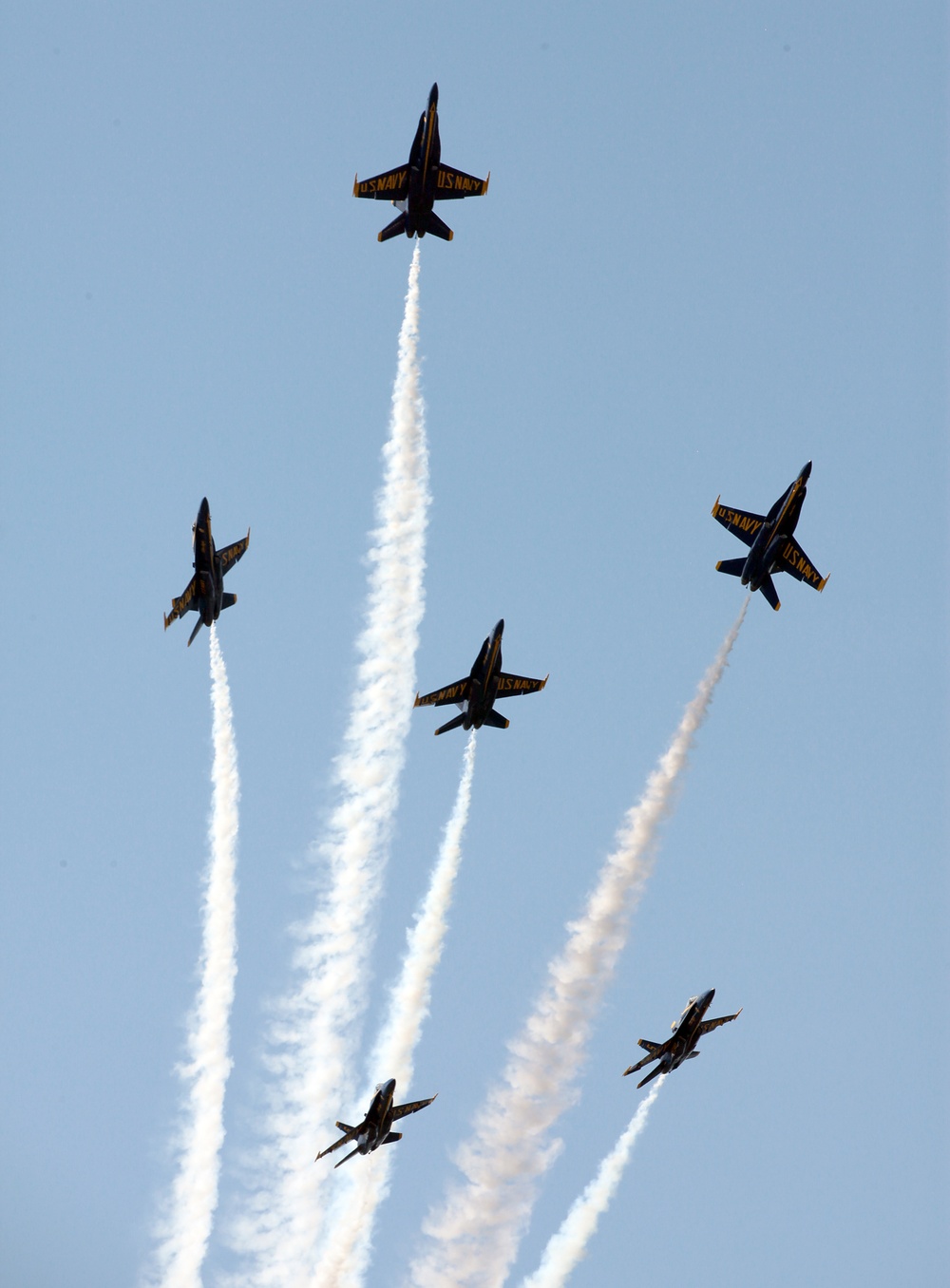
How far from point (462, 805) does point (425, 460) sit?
1670 centimetres

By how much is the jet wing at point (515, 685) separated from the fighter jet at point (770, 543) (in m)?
→ 9.98

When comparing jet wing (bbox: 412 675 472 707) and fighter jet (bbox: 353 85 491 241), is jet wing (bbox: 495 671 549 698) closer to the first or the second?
jet wing (bbox: 412 675 472 707)

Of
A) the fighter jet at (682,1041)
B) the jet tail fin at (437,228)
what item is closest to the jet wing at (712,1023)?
the fighter jet at (682,1041)

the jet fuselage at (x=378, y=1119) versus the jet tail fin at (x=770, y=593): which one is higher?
the jet tail fin at (x=770, y=593)

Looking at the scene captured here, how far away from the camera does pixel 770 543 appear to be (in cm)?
9356

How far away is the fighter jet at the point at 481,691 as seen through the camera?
3711 inches

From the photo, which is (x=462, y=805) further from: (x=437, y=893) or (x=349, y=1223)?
(x=349, y=1223)

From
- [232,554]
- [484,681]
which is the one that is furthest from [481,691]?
[232,554]

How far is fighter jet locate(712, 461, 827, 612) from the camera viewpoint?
9262cm

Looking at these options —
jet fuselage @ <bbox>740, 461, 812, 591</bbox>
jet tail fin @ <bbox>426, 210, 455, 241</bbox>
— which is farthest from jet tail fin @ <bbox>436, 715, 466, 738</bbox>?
jet tail fin @ <bbox>426, 210, 455, 241</bbox>

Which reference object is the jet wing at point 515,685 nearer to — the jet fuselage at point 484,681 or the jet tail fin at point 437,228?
the jet fuselage at point 484,681

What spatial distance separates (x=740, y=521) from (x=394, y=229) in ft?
68.2

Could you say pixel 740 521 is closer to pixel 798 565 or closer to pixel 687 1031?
pixel 798 565

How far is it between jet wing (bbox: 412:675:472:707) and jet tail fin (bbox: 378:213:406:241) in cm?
2079
